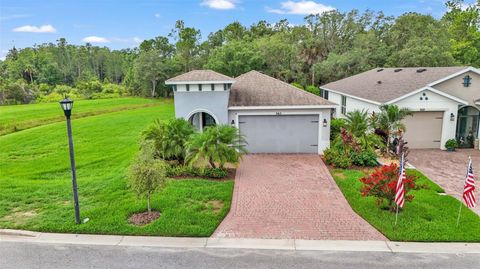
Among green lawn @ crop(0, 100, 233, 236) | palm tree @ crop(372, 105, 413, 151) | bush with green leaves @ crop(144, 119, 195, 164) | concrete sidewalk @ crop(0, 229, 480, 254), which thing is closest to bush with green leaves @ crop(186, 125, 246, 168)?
bush with green leaves @ crop(144, 119, 195, 164)

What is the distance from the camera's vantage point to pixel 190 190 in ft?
37.6

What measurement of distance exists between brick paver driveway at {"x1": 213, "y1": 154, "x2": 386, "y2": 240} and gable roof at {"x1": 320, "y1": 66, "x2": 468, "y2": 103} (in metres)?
6.98

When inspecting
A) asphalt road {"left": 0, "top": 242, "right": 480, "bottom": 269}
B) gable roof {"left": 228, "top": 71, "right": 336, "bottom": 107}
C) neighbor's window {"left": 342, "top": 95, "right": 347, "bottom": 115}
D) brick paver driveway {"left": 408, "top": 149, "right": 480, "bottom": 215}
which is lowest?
asphalt road {"left": 0, "top": 242, "right": 480, "bottom": 269}

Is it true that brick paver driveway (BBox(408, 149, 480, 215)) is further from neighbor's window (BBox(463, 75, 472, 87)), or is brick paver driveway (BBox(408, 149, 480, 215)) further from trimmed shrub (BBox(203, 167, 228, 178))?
trimmed shrub (BBox(203, 167, 228, 178))

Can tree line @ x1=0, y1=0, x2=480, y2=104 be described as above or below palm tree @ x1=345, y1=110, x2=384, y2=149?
above

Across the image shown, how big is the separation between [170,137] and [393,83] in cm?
1456

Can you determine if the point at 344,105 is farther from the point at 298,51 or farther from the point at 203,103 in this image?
the point at 298,51

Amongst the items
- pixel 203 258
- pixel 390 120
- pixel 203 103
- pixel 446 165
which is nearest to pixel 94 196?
pixel 203 258

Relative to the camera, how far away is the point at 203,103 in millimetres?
16094

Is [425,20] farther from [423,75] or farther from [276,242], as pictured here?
[276,242]

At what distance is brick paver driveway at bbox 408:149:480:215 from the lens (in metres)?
12.2

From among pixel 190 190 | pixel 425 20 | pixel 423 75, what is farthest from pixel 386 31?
pixel 190 190

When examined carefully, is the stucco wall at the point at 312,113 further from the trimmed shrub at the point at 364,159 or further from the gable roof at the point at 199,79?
the trimmed shrub at the point at 364,159

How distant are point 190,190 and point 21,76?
6915 cm
